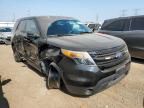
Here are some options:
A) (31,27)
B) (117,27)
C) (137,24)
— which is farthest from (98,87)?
(117,27)

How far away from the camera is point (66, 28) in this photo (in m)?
4.91

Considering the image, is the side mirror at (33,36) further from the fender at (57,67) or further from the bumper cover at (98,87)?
the bumper cover at (98,87)

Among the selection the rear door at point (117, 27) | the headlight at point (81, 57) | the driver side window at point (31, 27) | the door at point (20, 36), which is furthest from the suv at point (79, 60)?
the rear door at point (117, 27)

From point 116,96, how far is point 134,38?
319cm

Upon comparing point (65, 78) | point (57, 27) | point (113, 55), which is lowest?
point (65, 78)

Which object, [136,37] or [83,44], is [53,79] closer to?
[83,44]

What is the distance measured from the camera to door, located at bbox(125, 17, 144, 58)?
6332mm

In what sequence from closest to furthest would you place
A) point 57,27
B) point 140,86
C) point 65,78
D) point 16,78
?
point 65,78, point 140,86, point 57,27, point 16,78

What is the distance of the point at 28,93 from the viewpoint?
4465 mm

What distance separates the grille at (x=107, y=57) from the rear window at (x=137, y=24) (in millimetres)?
3161

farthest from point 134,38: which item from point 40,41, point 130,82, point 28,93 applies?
point 28,93

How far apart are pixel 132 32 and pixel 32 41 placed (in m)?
3.62

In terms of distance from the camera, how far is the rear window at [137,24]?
6.53 metres

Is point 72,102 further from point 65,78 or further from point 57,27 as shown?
point 57,27
